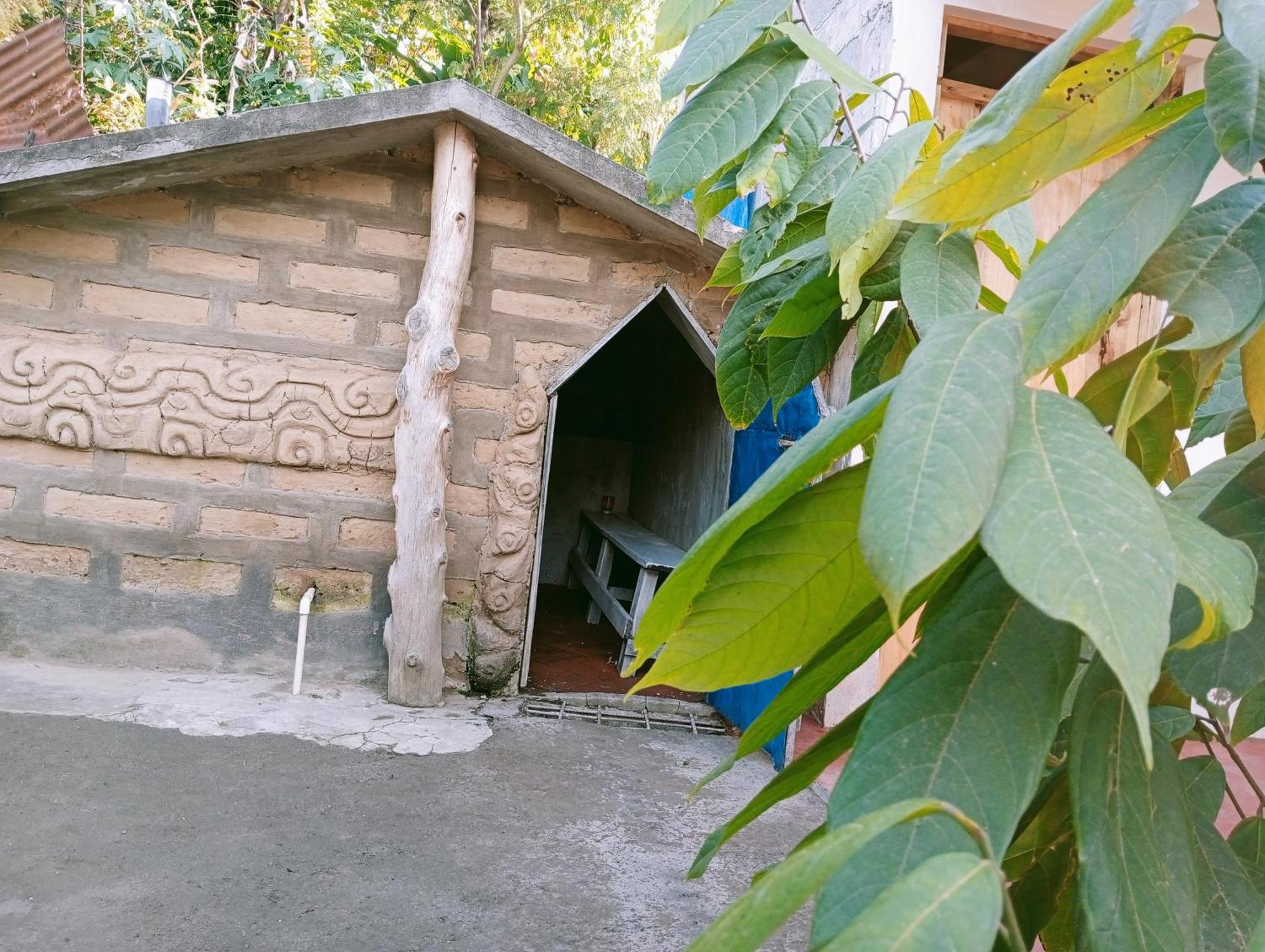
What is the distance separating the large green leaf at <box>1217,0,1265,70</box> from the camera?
428 millimetres

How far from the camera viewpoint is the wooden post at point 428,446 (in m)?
4.16

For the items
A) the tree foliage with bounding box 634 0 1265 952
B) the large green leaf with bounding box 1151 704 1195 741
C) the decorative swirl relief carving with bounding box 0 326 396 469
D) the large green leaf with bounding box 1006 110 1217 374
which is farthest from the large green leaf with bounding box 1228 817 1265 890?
the decorative swirl relief carving with bounding box 0 326 396 469

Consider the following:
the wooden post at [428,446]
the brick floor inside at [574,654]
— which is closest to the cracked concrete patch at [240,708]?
the wooden post at [428,446]

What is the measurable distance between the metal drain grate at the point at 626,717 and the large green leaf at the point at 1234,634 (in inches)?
158

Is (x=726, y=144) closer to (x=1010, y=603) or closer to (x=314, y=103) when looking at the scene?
(x=1010, y=603)

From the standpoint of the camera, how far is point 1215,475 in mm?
557

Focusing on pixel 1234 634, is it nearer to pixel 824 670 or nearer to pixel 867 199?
pixel 824 670

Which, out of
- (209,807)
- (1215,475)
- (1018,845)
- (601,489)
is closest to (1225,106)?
(1215,475)

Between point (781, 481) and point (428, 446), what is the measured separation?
12.7ft

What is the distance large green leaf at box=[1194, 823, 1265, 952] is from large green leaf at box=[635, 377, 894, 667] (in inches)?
13.1

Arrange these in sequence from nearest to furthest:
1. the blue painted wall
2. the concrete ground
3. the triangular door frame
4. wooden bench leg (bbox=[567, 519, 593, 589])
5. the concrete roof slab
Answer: the concrete ground → the concrete roof slab → the blue painted wall → the triangular door frame → wooden bench leg (bbox=[567, 519, 593, 589])

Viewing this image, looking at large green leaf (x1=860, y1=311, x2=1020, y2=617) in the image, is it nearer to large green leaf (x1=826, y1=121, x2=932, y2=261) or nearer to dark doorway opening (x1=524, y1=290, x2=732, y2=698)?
large green leaf (x1=826, y1=121, x2=932, y2=261)

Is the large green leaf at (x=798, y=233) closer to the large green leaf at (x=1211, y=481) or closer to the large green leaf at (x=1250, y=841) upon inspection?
the large green leaf at (x=1211, y=481)

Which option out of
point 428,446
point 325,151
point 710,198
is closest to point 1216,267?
point 710,198
